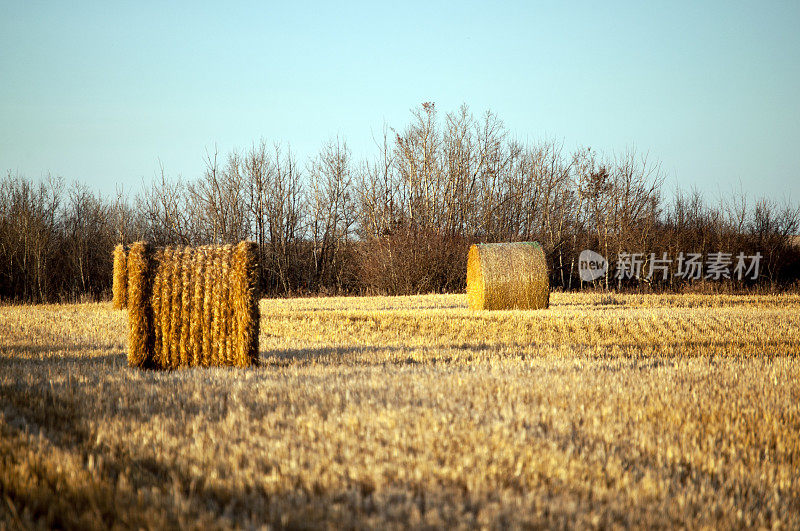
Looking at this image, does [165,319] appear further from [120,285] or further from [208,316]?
[120,285]

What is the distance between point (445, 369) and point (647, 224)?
27.3 meters

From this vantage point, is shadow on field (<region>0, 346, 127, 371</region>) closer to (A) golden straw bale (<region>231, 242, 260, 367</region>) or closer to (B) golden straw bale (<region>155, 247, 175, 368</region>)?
(B) golden straw bale (<region>155, 247, 175, 368</region>)

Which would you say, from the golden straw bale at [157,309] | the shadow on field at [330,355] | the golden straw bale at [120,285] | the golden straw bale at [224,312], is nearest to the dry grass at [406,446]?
the golden straw bale at [224,312]

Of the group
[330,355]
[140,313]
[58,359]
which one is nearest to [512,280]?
[330,355]

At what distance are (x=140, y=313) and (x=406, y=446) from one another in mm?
5253

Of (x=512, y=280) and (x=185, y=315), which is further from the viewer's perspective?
(x=512, y=280)

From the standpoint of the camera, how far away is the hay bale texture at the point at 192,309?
24.2 feet

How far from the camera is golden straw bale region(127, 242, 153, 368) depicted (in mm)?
7375

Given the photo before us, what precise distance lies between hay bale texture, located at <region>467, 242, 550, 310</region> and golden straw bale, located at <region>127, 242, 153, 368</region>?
9164 mm

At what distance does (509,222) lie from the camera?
1537 inches

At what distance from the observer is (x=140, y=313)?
7383 mm

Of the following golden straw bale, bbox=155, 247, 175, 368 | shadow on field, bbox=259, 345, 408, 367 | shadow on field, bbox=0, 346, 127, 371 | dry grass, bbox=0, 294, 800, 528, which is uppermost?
golden straw bale, bbox=155, 247, 175, 368

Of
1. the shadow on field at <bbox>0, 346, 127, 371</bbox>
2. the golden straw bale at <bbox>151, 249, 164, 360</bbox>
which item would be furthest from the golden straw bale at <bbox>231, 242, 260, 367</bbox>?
the shadow on field at <bbox>0, 346, 127, 371</bbox>

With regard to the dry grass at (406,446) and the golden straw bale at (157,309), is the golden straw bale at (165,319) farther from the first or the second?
the dry grass at (406,446)
